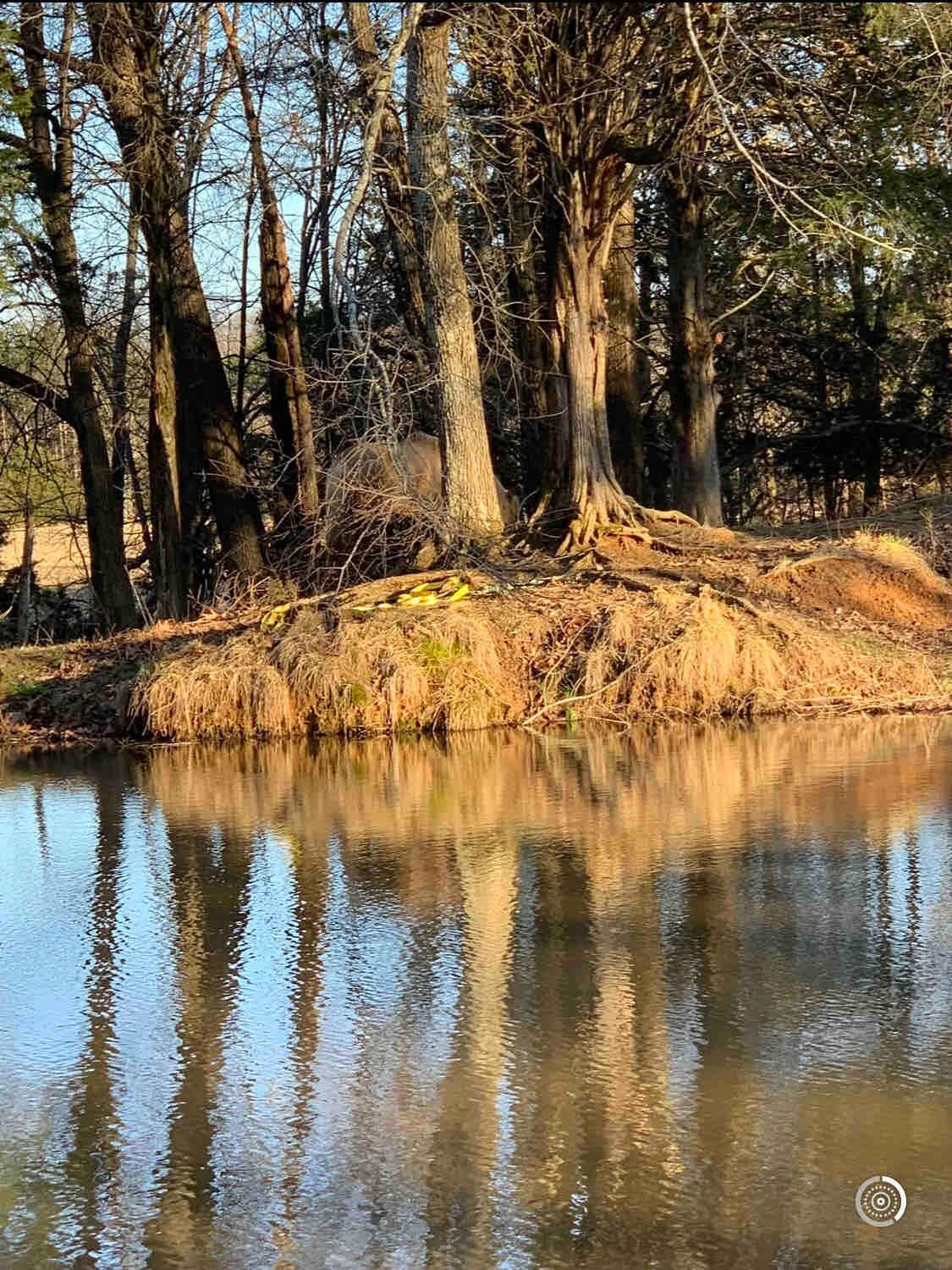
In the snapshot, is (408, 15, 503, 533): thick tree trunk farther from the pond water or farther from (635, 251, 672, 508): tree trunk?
(635, 251, 672, 508): tree trunk

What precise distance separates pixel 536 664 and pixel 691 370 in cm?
883

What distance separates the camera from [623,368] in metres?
20.4

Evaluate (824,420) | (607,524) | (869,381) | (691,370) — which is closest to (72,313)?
(691,370)

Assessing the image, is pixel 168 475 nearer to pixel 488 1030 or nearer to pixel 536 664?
pixel 536 664

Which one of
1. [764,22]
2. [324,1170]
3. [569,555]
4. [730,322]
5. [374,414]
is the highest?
[764,22]

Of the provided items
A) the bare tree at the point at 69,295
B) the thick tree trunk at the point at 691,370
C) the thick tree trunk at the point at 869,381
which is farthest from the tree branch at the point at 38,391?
the thick tree trunk at the point at 869,381

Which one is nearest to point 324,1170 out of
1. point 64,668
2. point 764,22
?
point 64,668

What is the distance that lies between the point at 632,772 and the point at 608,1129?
6108mm

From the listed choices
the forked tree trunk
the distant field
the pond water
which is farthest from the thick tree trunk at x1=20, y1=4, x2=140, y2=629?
the pond water

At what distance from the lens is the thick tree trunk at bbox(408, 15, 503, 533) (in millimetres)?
15773

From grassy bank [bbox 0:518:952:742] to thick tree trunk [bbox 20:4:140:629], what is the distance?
22.3 ft

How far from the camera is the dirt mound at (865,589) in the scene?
15102mm

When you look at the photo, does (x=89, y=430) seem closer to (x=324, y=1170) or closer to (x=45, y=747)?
(x=45, y=747)

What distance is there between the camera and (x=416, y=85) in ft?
51.9
